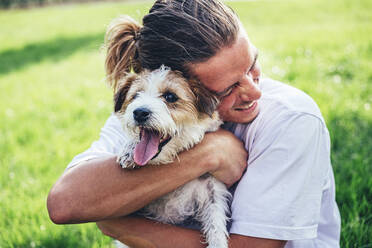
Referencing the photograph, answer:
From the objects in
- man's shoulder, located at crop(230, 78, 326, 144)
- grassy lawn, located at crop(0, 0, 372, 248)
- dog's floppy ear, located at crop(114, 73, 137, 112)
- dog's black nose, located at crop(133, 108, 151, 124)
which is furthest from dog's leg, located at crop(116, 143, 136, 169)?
grassy lawn, located at crop(0, 0, 372, 248)

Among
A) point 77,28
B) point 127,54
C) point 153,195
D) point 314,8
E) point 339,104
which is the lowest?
point 77,28

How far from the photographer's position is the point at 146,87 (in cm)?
229

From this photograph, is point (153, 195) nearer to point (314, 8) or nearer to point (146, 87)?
point (146, 87)

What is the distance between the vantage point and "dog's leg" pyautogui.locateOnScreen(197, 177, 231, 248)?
2.12 metres

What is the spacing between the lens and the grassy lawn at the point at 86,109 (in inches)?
126

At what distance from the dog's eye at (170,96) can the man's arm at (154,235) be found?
0.80 meters

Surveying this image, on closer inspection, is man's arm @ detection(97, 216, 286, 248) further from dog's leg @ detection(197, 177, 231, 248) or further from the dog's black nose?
the dog's black nose

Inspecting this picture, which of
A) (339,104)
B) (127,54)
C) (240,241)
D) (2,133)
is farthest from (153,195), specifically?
(2,133)

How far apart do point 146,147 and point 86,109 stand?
4130 mm

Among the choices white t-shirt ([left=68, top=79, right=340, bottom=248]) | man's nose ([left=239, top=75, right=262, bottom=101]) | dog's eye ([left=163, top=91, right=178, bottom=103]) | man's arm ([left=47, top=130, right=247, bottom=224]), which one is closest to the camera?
white t-shirt ([left=68, top=79, right=340, bottom=248])

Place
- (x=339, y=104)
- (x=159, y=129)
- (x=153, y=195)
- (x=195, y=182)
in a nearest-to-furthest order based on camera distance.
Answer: (x=153, y=195) → (x=159, y=129) → (x=195, y=182) → (x=339, y=104)

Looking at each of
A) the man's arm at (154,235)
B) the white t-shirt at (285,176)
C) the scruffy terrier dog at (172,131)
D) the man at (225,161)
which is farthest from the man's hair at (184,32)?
the man's arm at (154,235)

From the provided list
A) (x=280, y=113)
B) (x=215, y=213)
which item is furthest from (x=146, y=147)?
(x=280, y=113)

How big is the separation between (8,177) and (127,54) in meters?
2.87
